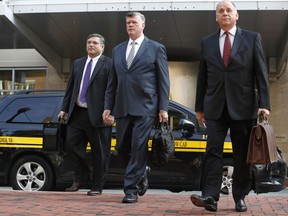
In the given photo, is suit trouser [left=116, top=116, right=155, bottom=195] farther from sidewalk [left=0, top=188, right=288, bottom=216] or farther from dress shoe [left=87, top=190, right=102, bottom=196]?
dress shoe [left=87, top=190, right=102, bottom=196]

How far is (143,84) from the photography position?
5.51 m

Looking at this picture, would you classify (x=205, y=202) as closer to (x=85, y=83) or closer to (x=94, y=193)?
(x=94, y=193)

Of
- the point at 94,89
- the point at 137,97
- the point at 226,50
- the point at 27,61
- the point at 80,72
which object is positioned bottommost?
the point at 137,97

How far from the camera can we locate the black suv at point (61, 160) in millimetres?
8672

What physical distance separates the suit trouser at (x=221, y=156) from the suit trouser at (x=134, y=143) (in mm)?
806

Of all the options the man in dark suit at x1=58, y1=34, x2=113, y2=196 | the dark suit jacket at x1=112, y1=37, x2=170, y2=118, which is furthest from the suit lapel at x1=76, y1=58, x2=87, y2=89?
the dark suit jacket at x1=112, y1=37, x2=170, y2=118

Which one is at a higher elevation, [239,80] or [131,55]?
[131,55]

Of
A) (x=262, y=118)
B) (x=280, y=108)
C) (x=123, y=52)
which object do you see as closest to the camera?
(x=262, y=118)

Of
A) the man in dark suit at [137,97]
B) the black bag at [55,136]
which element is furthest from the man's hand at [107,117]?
the black bag at [55,136]

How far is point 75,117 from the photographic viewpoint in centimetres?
643

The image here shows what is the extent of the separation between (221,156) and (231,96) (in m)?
0.55

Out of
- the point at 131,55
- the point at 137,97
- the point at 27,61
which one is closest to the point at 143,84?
the point at 137,97

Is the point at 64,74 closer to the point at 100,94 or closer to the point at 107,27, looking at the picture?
the point at 107,27

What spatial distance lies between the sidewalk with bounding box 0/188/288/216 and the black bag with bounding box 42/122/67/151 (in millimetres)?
754
